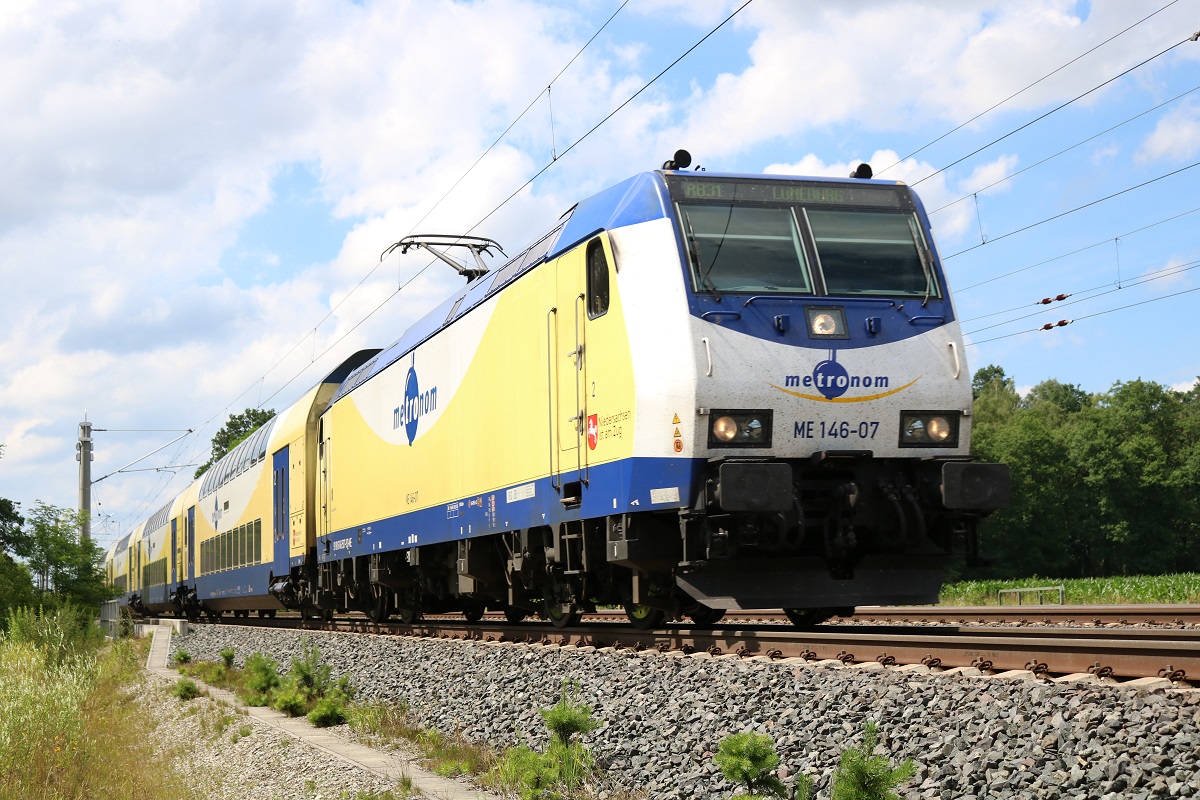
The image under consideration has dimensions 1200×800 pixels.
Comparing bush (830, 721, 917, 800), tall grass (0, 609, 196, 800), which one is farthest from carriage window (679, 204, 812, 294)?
tall grass (0, 609, 196, 800)

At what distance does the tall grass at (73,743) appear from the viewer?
9516 mm

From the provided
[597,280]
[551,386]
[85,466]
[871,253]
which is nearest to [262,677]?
[551,386]

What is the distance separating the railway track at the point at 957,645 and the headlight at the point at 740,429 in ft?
4.85

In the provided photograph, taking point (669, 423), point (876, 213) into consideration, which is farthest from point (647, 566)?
point (876, 213)

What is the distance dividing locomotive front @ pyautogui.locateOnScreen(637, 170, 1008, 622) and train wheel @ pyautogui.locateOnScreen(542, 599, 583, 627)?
3.08m

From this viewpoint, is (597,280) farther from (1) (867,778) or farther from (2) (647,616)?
(1) (867,778)

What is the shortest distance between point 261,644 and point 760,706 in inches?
533

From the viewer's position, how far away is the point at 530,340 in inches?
481

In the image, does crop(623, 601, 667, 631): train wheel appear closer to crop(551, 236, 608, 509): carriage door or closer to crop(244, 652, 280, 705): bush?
crop(551, 236, 608, 509): carriage door

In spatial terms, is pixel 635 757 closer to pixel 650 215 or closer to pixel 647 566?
pixel 647 566

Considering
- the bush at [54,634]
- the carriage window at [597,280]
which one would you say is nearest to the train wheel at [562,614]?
the carriage window at [597,280]

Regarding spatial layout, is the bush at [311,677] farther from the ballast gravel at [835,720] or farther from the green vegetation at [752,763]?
the green vegetation at [752,763]

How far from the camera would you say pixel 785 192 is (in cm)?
1055

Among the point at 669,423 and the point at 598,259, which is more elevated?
the point at 598,259
